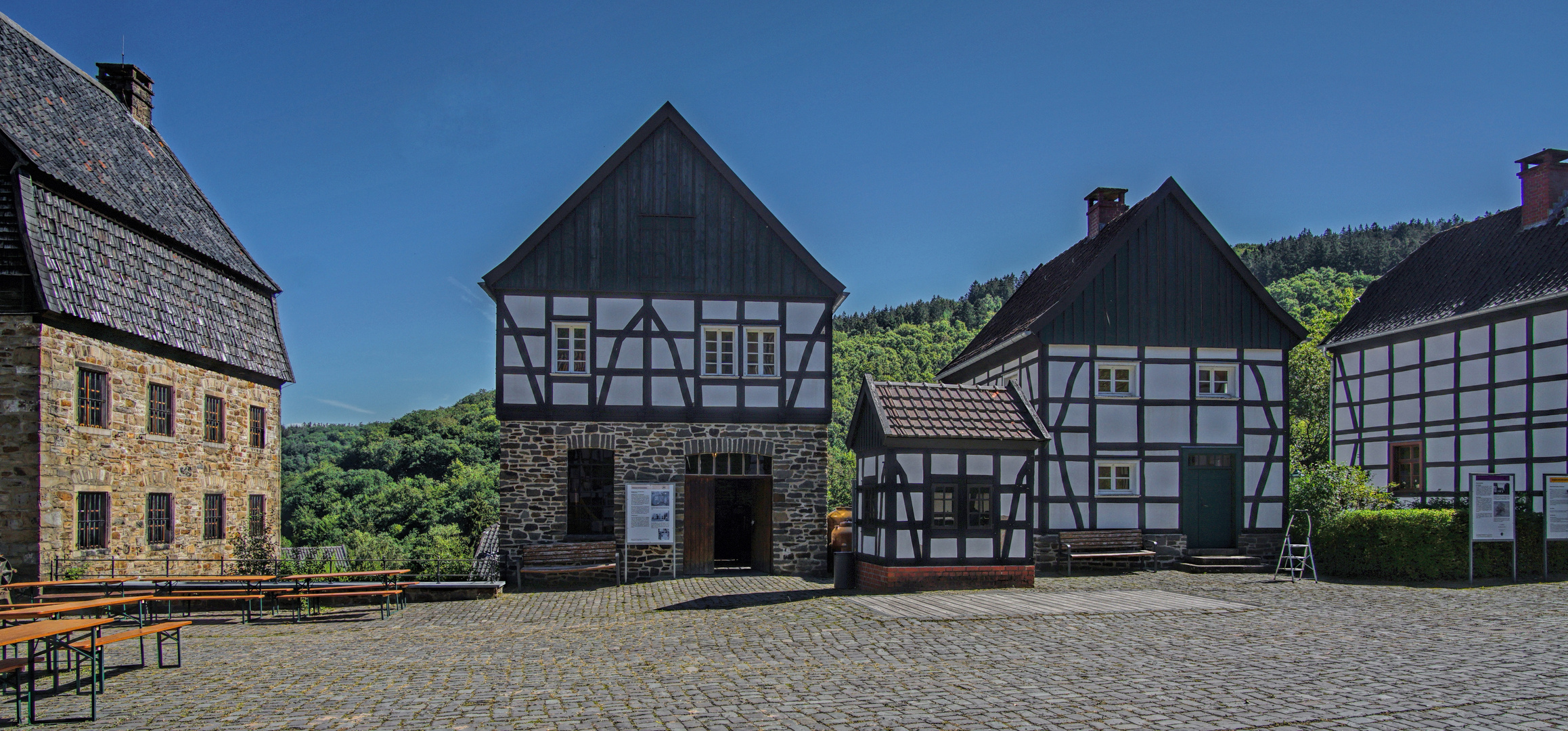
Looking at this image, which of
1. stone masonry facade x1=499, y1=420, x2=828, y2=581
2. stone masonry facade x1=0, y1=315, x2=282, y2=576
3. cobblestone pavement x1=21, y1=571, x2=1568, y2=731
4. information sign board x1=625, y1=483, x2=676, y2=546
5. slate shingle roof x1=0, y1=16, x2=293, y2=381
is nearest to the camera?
cobblestone pavement x1=21, y1=571, x2=1568, y2=731

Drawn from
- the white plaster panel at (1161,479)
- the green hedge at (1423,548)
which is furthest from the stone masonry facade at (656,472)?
the green hedge at (1423,548)

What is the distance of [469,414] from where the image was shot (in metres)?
58.9

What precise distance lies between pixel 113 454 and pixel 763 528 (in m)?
11.5

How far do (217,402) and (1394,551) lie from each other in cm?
2309

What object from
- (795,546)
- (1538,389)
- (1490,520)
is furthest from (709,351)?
(1538,389)

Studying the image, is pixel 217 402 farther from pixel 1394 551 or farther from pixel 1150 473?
pixel 1394 551

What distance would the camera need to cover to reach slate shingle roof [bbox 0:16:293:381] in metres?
16.2

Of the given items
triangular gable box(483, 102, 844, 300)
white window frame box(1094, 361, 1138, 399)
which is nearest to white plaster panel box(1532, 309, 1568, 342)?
white window frame box(1094, 361, 1138, 399)

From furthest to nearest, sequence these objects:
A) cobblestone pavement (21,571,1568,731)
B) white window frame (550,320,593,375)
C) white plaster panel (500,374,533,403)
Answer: white window frame (550,320,593,375)
white plaster panel (500,374,533,403)
cobblestone pavement (21,571,1568,731)

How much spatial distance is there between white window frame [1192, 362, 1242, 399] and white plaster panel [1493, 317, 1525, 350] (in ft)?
17.4

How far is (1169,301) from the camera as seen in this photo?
21.3 m

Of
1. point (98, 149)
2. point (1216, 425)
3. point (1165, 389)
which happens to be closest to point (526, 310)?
point (98, 149)

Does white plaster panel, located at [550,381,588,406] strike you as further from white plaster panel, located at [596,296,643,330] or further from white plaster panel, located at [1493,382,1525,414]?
white plaster panel, located at [1493,382,1525,414]

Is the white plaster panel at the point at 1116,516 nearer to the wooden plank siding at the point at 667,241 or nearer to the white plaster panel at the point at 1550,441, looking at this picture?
the wooden plank siding at the point at 667,241
